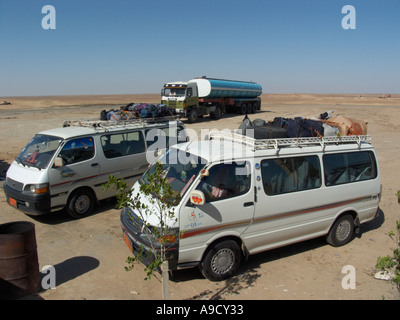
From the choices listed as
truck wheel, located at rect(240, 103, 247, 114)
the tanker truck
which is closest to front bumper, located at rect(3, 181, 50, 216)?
the tanker truck

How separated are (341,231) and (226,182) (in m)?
2.85

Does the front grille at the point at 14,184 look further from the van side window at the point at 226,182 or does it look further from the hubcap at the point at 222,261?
the hubcap at the point at 222,261

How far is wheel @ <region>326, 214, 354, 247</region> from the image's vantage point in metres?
6.11

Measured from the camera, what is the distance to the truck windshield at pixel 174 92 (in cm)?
2502

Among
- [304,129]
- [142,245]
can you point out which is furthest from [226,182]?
[304,129]

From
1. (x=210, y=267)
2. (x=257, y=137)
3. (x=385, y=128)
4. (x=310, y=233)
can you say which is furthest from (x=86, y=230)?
(x=385, y=128)

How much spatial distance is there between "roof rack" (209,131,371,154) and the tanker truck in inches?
740

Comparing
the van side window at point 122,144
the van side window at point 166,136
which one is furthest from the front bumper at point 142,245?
the van side window at point 166,136

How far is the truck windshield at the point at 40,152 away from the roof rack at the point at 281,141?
11.2ft

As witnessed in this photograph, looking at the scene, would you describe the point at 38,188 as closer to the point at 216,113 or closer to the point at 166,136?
the point at 166,136

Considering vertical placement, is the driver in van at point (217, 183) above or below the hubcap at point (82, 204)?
above

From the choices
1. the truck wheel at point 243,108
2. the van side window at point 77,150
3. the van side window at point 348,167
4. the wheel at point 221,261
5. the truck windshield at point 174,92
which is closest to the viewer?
the wheel at point 221,261
